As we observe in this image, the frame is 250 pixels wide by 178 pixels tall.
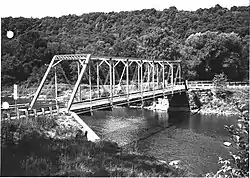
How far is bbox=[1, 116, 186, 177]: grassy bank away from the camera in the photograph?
992 cm

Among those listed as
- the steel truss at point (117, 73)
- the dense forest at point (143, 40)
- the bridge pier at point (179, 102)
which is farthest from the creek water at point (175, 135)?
the dense forest at point (143, 40)

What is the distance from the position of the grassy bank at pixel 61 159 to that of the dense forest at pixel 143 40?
17132 mm

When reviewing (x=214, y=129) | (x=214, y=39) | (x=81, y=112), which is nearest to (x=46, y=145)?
(x=81, y=112)

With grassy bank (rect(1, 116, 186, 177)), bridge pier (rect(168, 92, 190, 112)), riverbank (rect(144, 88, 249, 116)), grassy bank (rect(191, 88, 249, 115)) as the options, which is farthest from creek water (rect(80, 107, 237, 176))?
grassy bank (rect(1, 116, 186, 177))

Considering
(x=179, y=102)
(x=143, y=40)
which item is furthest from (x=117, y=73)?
(x=143, y=40)

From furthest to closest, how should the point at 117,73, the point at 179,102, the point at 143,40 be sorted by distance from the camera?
the point at 143,40, the point at 179,102, the point at 117,73

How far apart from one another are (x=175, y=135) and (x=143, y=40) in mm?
29675

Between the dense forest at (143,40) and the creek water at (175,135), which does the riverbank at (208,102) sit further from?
the dense forest at (143,40)

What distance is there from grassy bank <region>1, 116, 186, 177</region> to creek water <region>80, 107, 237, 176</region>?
4.97 metres

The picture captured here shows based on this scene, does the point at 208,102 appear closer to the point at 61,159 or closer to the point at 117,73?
the point at 117,73

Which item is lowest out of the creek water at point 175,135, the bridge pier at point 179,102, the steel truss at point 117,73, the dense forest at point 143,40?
the creek water at point 175,135

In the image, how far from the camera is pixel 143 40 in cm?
5478

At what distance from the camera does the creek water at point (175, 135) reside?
789 inches

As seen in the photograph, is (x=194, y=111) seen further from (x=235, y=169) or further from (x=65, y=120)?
(x=235, y=169)
